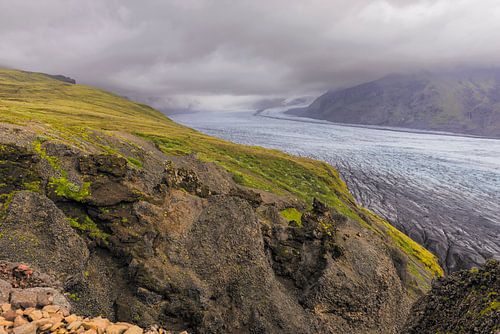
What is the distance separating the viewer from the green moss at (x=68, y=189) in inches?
920

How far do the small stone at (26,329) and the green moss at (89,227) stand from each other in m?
10.2

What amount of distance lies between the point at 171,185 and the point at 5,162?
1301 cm

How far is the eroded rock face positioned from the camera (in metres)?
19.9

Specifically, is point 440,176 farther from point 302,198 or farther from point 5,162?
point 5,162

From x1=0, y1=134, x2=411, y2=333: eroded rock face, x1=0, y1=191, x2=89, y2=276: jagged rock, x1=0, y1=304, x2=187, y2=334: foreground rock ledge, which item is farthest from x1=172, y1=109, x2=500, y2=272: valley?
x1=0, y1=191, x2=89, y2=276: jagged rock

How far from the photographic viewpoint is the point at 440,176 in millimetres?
138625

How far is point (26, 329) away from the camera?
1221 centimetres

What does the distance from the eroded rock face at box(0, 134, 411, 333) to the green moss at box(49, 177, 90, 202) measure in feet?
0.85

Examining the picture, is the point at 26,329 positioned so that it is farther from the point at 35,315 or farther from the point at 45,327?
the point at 35,315

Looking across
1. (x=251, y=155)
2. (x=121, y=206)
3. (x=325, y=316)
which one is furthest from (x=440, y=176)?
(x=121, y=206)

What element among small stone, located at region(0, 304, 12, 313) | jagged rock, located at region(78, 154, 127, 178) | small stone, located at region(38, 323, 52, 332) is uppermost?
jagged rock, located at region(78, 154, 127, 178)

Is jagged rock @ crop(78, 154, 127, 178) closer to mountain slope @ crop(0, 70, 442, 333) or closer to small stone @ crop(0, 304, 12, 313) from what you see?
mountain slope @ crop(0, 70, 442, 333)

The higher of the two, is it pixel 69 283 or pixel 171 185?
pixel 171 185

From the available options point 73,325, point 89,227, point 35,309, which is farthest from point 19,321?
point 89,227
